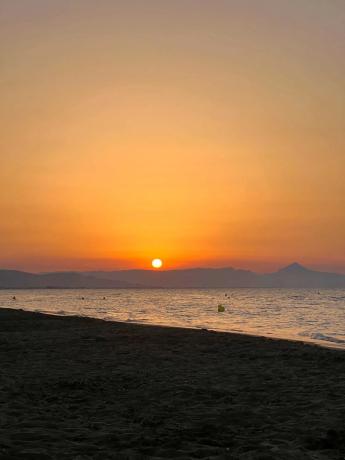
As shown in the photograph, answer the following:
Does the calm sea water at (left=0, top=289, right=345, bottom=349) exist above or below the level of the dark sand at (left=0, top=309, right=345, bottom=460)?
below

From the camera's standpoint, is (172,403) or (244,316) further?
(244,316)

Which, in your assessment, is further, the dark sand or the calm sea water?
the calm sea water

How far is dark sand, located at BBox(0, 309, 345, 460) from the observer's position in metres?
Answer: 7.04

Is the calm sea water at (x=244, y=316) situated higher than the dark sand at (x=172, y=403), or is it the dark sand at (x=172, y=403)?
the dark sand at (x=172, y=403)

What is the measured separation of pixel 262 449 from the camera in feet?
22.7

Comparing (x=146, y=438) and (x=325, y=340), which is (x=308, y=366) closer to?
(x=146, y=438)

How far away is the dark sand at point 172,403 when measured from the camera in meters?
7.04

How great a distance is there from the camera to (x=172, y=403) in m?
10.1

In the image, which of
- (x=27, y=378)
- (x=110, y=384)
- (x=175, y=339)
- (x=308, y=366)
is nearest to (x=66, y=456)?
(x=110, y=384)

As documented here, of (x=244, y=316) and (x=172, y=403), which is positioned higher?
(x=172, y=403)

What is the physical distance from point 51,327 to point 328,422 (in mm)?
25386

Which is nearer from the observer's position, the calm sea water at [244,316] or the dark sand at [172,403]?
the dark sand at [172,403]

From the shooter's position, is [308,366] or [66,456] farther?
[308,366]

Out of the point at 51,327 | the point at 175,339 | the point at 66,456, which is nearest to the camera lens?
the point at 66,456
